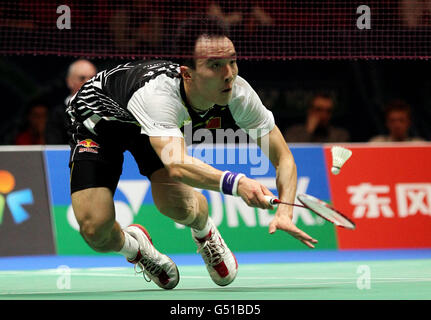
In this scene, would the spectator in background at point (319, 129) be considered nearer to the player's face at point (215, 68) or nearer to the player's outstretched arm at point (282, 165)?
the player's outstretched arm at point (282, 165)

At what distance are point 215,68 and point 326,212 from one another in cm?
130

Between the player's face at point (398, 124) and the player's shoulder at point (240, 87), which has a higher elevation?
the player's face at point (398, 124)

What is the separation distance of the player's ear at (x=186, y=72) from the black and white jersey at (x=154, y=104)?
0.21 ft

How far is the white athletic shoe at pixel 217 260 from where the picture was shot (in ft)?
23.2

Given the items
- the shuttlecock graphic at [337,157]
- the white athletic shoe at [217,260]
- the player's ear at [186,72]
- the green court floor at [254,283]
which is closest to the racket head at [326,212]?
the shuttlecock graphic at [337,157]

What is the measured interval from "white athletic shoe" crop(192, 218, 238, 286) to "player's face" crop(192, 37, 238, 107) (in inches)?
60.7

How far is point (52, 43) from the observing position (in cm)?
959

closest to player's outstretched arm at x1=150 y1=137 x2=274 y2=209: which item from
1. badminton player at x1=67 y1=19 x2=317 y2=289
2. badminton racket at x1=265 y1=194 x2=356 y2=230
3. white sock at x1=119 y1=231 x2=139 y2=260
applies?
badminton player at x1=67 y1=19 x2=317 y2=289

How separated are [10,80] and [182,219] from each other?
20.7ft

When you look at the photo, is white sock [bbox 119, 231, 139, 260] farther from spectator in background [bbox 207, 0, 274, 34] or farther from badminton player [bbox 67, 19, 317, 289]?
spectator in background [bbox 207, 0, 274, 34]

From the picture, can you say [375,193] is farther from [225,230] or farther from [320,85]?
[320,85]

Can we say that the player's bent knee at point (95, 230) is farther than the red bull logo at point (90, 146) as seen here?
No

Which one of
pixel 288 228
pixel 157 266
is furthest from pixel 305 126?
pixel 288 228
